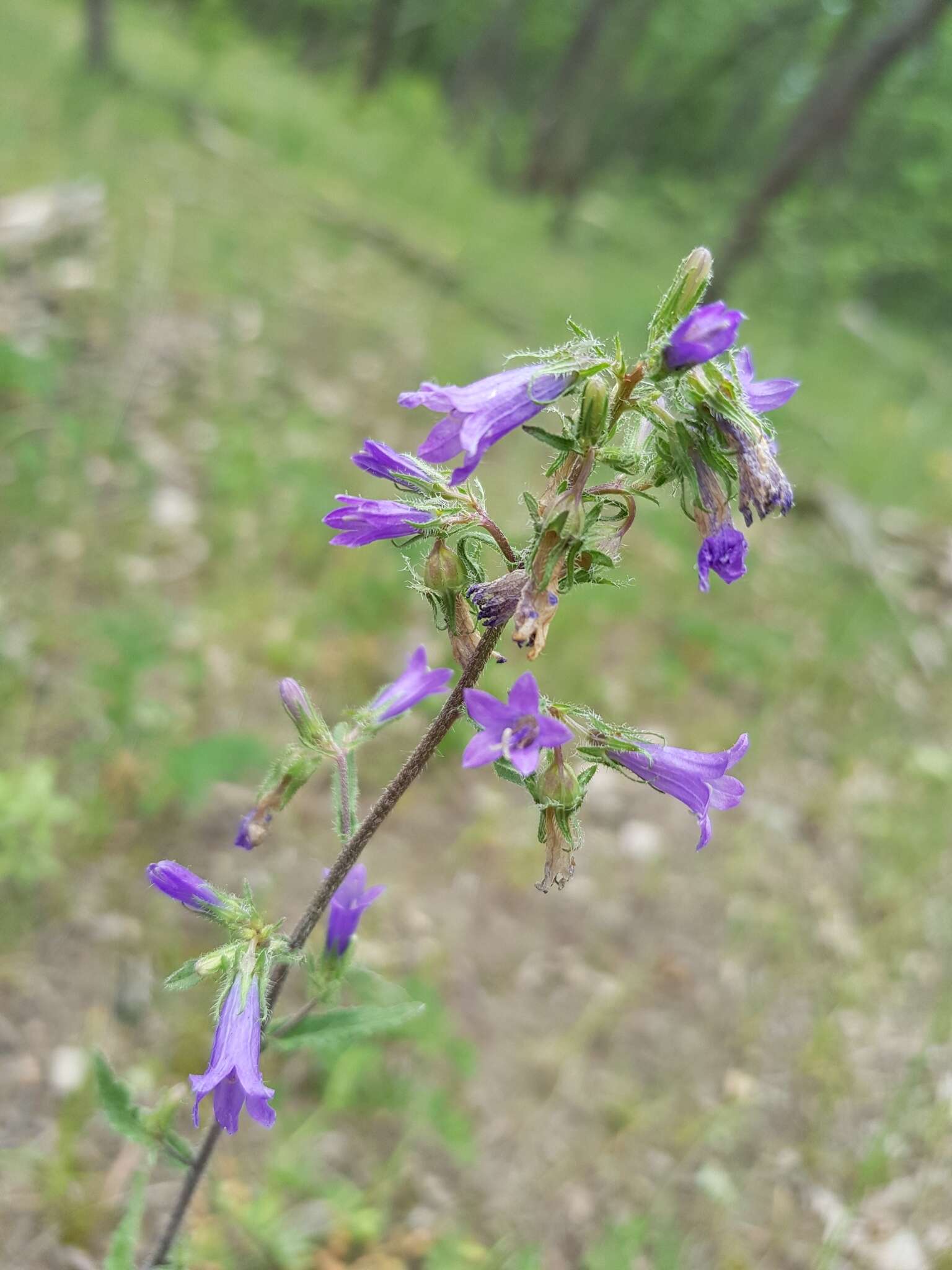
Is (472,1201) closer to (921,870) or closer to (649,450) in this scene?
(649,450)

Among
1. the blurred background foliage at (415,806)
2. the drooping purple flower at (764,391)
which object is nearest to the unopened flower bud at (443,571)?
the drooping purple flower at (764,391)

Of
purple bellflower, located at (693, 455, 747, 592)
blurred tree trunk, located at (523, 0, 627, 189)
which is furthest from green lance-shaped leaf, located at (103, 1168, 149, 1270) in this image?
blurred tree trunk, located at (523, 0, 627, 189)

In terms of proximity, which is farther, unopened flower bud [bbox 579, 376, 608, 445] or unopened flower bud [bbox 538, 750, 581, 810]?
unopened flower bud [bbox 538, 750, 581, 810]

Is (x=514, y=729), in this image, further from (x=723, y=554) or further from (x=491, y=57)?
(x=491, y=57)

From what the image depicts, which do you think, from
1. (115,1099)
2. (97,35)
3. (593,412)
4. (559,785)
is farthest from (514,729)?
(97,35)

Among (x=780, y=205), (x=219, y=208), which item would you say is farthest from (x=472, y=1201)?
(x=780, y=205)

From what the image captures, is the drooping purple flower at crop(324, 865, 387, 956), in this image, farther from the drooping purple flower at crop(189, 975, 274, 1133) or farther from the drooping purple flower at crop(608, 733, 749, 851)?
the drooping purple flower at crop(608, 733, 749, 851)
